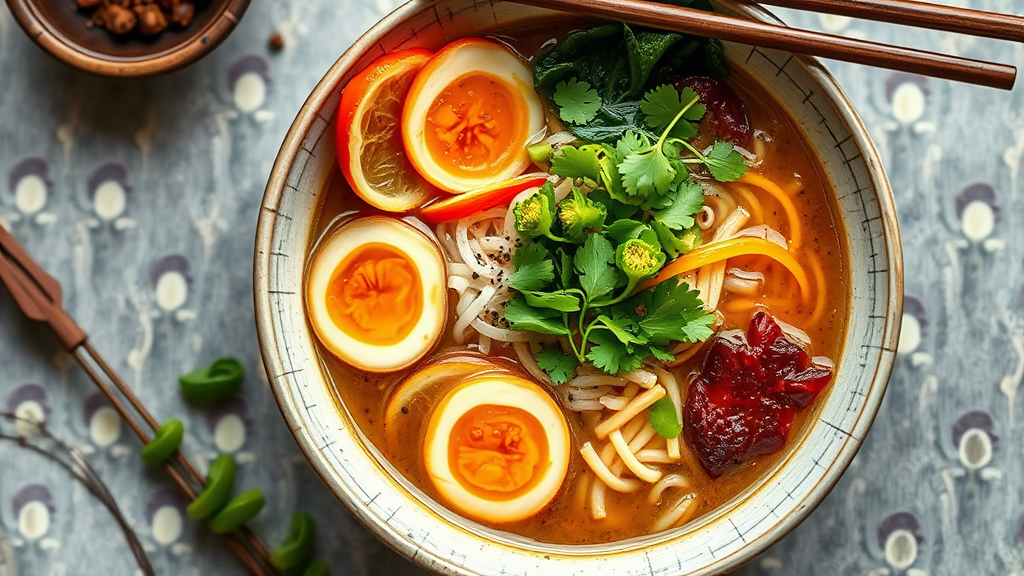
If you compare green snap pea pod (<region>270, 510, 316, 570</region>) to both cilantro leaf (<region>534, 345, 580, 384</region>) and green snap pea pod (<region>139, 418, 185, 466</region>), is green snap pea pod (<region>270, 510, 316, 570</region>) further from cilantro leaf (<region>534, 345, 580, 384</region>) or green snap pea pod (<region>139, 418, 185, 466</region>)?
cilantro leaf (<region>534, 345, 580, 384</region>)

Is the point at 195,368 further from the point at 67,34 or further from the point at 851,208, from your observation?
the point at 851,208

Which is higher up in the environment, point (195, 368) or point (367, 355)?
point (195, 368)

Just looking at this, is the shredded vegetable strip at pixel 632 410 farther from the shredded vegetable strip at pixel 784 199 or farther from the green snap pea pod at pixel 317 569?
the green snap pea pod at pixel 317 569

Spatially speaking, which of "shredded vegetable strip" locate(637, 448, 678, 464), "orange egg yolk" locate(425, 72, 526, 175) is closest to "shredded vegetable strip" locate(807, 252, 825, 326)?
"shredded vegetable strip" locate(637, 448, 678, 464)

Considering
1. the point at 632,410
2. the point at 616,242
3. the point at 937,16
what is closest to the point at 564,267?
the point at 616,242

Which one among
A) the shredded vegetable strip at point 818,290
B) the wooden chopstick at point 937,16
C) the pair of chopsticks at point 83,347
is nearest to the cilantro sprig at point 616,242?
the shredded vegetable strip at point 818,290

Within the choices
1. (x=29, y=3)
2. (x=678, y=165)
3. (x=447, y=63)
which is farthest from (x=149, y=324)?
(x=678, y=165)
